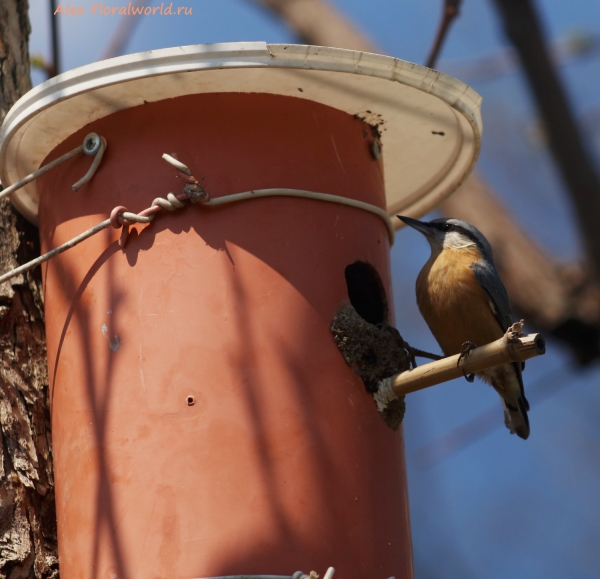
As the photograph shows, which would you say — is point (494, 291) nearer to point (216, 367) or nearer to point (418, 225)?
point (418, 225)

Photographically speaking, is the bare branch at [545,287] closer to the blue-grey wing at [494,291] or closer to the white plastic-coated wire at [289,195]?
the blue-grey wing at [494,291]

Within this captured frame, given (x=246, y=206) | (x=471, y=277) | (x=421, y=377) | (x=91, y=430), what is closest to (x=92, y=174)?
(x=246, y=206)

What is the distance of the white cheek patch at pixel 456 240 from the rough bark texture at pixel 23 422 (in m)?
1.73

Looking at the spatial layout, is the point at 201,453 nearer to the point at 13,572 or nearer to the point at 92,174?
the point at 13,572

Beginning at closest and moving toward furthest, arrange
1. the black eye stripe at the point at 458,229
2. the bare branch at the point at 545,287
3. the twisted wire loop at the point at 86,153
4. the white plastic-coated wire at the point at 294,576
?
the white plastic-coated wire at the point at 294,576
the twisted wire loop at the point at 86,153
the black eye stripe at the point at 458,229
the bare branch at the point at 545,287

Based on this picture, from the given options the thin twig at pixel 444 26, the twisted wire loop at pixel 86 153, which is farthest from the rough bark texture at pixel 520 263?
the twisted wire loop at pixel 86 153

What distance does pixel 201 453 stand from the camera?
100 inches

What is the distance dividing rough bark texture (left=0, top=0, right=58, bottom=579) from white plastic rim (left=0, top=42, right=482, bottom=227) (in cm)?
19

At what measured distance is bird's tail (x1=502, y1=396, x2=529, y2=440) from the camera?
3881 millimetres

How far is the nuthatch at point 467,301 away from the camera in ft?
12.0

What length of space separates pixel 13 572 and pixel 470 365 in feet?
5.04

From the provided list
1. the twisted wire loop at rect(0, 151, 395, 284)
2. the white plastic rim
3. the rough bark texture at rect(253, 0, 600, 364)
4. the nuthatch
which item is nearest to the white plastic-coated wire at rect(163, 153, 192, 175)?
the twisted wire loop at rect(0, 151, 395, 284)

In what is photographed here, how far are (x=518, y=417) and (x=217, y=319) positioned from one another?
69.5 inches

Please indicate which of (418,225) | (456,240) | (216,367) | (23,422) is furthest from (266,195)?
(456,240)
